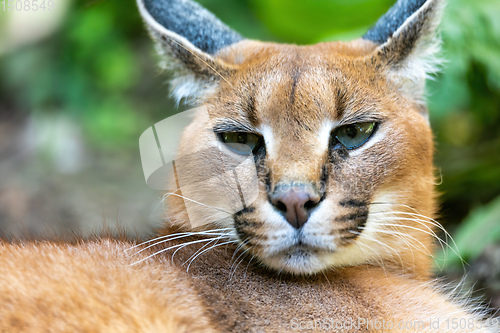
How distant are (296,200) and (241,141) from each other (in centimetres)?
68

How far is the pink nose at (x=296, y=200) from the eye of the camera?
9.12 feet

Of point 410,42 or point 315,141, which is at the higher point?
point 410,42

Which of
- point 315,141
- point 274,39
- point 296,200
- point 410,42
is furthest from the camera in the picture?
point 274,39

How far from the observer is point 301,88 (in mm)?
3201

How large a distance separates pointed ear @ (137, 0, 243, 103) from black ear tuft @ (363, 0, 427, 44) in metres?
1.07

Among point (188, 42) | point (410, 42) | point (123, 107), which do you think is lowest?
point (123, 107)

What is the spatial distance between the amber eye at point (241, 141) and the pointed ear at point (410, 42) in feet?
3.35

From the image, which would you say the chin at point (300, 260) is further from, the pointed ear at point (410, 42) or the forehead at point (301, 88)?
the pointed ear at point (410, 42)

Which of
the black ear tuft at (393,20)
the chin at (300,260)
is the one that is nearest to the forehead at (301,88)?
the black ear tuft at (393,20)

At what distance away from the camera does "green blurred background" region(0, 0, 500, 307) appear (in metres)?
5.39

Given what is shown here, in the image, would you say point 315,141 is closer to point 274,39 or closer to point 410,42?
point 410,42

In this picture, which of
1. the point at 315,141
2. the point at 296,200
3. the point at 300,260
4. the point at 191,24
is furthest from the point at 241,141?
the point at 191,24

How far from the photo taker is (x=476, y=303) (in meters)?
3.77

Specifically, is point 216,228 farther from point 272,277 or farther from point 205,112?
point 205,112
